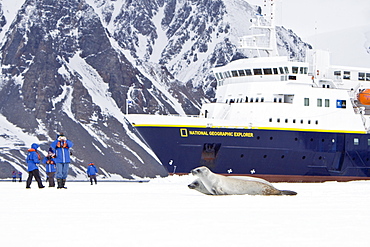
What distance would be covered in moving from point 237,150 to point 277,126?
2857 mm

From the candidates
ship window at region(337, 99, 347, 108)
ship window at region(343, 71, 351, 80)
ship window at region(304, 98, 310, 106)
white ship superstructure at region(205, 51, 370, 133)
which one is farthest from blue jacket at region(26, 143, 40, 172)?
ship window at region(343, 71, 351, 80)

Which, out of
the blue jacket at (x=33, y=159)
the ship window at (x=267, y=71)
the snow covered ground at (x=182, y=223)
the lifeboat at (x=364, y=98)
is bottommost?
the snow covered ground at (x=182, y=223)

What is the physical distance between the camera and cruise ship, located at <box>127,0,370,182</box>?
40781 millimetres

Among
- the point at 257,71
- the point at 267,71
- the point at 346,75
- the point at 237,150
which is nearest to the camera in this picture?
the point at 237,150

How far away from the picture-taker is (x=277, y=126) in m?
41.8

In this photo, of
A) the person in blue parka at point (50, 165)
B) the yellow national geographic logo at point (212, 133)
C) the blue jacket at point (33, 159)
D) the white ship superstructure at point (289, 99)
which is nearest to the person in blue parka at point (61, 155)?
the blue jacket at point (33, 159)

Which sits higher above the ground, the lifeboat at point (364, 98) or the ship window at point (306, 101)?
the lifeboat at point (364, 98)

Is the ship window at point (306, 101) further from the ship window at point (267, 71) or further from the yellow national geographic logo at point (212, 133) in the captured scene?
the yellow national geographic logo at point (212, 133)

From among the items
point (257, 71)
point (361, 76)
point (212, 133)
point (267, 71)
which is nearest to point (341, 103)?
point (361, 76)

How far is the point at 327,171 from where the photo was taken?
43.2 m

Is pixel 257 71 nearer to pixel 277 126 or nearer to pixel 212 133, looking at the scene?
pixel 277 126

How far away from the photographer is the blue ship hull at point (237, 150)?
4059 centimetres

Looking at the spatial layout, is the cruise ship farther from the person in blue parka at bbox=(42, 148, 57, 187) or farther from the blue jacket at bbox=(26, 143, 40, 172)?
the blue jacket at bbox=(26, 143, 40, 172)

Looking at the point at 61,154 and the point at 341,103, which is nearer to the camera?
the point at 61,154
